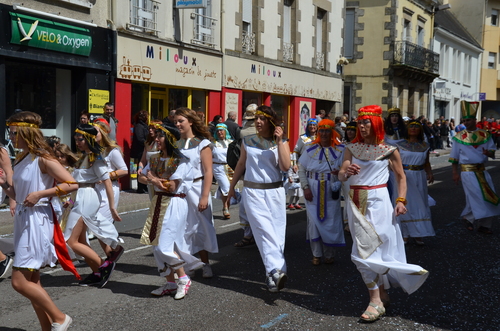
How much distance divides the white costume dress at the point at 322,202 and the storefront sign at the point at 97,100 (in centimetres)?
804

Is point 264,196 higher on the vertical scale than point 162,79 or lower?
lower

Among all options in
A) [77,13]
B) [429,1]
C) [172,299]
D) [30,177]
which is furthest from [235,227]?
[429,1]

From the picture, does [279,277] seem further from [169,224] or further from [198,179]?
[198,179]

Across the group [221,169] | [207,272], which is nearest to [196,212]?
[207,272]

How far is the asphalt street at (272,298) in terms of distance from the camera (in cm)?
525

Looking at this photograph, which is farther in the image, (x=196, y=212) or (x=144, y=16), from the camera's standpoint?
(x=144, y=16)

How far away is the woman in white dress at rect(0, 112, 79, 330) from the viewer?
4.61 metres

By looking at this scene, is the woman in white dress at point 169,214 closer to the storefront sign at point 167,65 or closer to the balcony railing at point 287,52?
the storefront sign at point 167,65

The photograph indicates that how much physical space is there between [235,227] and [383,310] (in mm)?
4969

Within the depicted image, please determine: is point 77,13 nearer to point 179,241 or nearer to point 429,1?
point 179,241

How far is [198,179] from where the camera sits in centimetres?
659

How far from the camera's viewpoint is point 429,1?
122 feet

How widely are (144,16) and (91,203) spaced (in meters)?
10.1

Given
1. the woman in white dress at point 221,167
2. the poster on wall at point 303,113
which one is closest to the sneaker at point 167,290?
the woman in white dress at point 221,167
